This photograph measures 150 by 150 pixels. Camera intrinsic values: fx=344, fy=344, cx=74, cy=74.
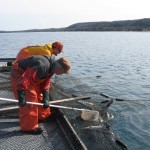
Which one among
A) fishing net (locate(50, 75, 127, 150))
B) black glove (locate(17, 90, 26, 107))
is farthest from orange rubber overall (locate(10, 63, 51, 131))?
fishing net (locate(50, 75, 127, 150))

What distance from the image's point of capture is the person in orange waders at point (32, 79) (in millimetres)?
6482

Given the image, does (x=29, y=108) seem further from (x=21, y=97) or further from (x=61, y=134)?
(x=61, y=134)

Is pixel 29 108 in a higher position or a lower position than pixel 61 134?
higher

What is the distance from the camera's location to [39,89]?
24.6 ft

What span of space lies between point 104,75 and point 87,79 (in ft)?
6.75

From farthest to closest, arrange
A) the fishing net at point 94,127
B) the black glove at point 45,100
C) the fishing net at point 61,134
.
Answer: the fishing net at point 94,127, the black glove at point 45,100, the fishing net at point 61,134

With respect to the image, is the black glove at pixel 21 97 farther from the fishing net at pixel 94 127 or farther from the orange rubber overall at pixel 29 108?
the fishing net at pixel 94 127

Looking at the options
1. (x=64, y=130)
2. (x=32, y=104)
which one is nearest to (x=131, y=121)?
(x=64, y=130)

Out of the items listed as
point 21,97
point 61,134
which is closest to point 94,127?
point 61,134

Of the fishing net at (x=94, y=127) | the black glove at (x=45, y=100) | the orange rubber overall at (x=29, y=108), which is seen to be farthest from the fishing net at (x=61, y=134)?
the black glove at (x=45, y=100)

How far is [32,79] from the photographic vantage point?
263 inches

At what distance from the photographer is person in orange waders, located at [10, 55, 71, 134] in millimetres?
6482

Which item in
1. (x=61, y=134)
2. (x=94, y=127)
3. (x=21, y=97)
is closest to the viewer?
(x=21, y=97)

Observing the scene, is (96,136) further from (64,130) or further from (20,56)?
(20,56)
